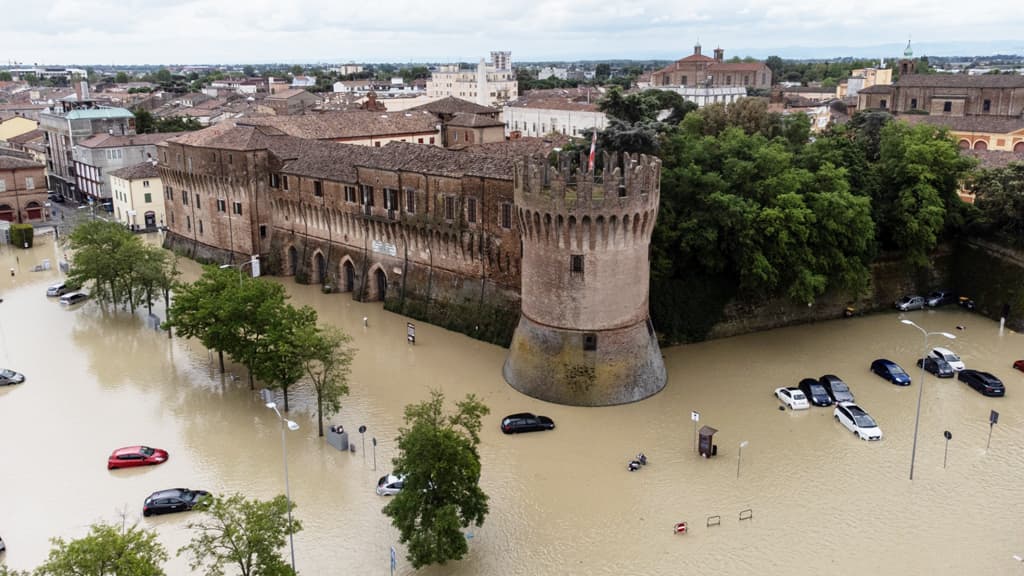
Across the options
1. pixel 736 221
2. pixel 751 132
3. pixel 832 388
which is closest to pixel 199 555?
pixel 832 388

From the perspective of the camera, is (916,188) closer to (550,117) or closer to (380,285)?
(380,285)

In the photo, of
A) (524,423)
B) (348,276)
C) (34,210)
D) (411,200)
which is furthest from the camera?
(34,210)

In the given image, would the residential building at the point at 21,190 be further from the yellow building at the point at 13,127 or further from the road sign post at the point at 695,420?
the road sign post at the point at 695,420

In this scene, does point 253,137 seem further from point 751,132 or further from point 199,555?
point 199,555

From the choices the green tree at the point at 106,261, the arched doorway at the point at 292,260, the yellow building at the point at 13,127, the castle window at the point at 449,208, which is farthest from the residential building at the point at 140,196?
the yellow building at the point at 13,127

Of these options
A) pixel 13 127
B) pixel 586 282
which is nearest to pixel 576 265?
pixel 586 282
